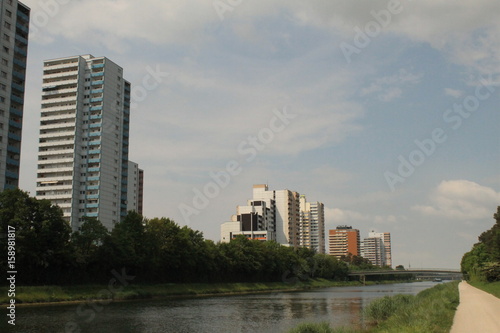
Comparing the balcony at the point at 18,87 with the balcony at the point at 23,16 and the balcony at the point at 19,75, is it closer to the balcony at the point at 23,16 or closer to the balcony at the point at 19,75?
the balcony at the point at 19,75

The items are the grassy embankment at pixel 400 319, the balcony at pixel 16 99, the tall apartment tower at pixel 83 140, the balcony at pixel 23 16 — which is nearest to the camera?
the grassy embankment at pixel 400 319

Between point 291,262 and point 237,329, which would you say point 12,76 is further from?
point 291,262

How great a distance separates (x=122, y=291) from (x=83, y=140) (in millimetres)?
72291

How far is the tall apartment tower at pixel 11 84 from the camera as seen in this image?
3479 inches

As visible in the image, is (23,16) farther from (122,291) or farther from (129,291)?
(129,291)

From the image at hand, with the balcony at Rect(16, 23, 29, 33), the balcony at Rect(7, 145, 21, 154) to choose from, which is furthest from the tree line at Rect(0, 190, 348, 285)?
the balcony at Rect(16, 23, 29, 33)

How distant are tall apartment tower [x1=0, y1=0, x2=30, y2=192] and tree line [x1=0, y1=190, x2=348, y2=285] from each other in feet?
65.8

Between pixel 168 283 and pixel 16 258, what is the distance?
118ft

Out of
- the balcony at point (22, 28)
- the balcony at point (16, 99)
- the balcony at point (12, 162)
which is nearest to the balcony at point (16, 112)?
the balcony at point (16, 99)

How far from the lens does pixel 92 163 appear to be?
134 m

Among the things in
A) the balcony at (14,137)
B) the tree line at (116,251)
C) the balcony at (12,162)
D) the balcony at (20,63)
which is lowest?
the tree line at (116,251)

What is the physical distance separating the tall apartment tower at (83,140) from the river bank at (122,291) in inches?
1745

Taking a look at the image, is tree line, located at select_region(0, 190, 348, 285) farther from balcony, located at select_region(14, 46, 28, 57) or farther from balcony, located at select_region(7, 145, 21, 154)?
balcony, located at select_region(14, 46, 28, 57)

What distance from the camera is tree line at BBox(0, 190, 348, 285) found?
61.8 meters
